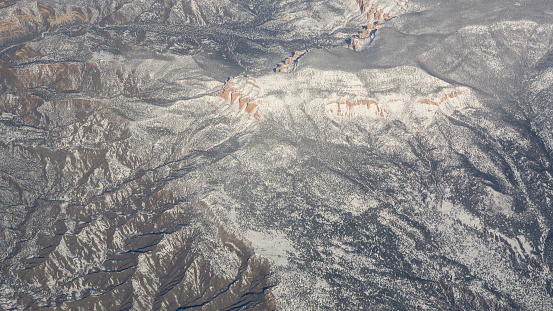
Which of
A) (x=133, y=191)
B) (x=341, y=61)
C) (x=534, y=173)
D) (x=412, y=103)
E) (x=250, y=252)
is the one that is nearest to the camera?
(x=250, y=252)

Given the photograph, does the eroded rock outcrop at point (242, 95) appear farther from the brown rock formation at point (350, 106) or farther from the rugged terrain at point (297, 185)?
the brown rock formation at point (350, 106)

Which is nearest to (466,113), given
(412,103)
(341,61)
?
(412,103)

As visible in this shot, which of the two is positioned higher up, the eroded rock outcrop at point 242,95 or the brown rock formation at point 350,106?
the eroded rock outcrop at point 242,95

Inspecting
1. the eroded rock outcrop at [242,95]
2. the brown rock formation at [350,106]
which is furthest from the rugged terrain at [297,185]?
the brown rock formation at [350,106]

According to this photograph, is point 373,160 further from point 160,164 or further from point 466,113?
point 160,164

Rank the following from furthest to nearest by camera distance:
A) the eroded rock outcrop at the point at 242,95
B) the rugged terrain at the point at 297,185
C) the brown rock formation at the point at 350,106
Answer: the brown rock formation at the point at 350,106 → the eroded rock outcrop at the point at 242,95 → the rugged terrain at the point at 297,185

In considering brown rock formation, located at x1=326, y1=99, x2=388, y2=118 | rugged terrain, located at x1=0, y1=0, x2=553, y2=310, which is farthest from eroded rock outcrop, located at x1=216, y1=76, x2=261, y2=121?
brown rock formation, located at x1=326, y1=99, x2=388, y2=118

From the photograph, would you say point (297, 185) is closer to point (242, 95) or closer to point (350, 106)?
point (350, 106)

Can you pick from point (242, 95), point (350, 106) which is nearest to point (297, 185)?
point (350, 106)

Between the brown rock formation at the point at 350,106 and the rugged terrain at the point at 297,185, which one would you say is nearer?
the rugged terrain at the point at 297,185
